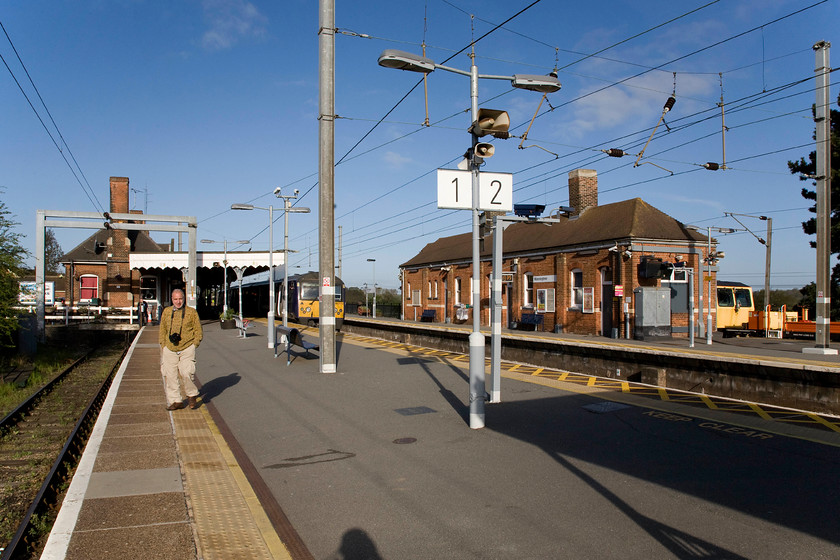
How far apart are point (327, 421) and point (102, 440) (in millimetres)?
2898

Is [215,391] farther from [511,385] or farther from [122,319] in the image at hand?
[122,319]

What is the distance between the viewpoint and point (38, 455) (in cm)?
819

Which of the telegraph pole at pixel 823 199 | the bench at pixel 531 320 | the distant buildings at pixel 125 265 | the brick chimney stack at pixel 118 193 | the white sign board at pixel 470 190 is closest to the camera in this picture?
the white sign board at pixel 470 190

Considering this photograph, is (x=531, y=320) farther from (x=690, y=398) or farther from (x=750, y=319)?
(x=690, y=398)

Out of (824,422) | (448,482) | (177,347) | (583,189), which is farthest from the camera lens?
(583,189)

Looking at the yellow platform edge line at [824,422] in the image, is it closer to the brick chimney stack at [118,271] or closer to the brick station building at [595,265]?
the brick station building at [595,265]

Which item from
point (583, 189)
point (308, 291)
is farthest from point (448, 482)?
point (308, 291)

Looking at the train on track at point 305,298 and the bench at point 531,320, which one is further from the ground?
the train on track at point 305,298

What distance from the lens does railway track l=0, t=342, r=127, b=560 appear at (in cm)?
525

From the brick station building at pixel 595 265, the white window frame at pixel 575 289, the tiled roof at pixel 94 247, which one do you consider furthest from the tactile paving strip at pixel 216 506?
the tiled roof at pixel 94 247

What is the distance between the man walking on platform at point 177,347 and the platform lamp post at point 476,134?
Result: 4201mm

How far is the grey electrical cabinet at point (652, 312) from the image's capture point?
83.3 feet

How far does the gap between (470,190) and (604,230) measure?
20892 mm

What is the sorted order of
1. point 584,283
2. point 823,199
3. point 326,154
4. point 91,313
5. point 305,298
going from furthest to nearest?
point 305,298 < point 91,313 < point 584,283 < point 823,199 < point 326,154
